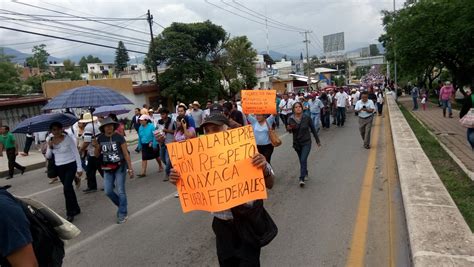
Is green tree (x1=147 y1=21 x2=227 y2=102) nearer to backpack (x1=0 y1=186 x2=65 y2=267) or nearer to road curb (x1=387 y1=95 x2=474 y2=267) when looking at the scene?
road curb (x1=387 y1=95 x2=474 y2=267)

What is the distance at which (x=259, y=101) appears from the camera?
31.1 feet

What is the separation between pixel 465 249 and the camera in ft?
13.3

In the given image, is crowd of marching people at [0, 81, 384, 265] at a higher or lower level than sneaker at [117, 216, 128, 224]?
higher

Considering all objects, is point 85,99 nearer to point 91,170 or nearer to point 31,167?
point 91,170

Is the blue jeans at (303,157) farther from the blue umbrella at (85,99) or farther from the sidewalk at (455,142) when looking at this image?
the blue umbrella at (85,99)

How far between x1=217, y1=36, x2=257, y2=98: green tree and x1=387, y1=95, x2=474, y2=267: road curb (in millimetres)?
37881

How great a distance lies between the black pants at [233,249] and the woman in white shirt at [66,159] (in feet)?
14.8

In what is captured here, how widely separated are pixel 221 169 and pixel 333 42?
364 feet

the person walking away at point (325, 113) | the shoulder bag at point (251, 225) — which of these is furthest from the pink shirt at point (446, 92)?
the shoulder bag at point (251, 225)

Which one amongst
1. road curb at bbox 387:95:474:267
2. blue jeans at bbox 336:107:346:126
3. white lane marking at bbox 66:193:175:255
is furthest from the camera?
blue jeans at bbox 336:107:346:126

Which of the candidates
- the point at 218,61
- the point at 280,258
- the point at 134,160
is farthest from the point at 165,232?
the point at 218,61

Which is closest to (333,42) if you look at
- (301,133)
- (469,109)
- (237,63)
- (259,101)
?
(237,63)

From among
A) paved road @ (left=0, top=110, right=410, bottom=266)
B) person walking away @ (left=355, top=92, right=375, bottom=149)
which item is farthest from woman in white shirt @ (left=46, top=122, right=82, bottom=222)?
person walking away @ (left=355, top=92, right=375, bottom=149)

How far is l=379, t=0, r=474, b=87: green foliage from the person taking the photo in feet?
84.2
